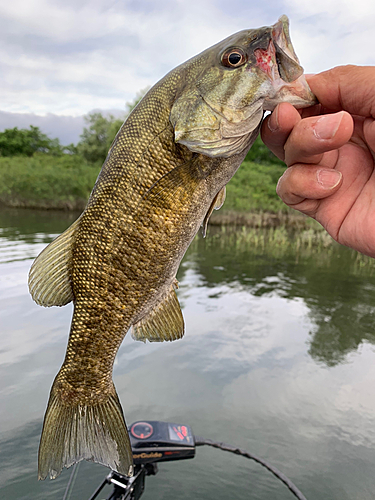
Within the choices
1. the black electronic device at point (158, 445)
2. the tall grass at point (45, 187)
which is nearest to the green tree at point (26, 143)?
the tall grass at point (45, 187)

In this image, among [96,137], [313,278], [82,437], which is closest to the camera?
[82,437]

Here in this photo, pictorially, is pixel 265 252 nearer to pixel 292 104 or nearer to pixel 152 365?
pixel 152 365

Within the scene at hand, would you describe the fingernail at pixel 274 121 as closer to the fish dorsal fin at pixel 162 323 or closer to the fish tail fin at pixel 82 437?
the fish dorsal fin at pixel 162 323

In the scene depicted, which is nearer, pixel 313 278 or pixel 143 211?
pixel 143 211

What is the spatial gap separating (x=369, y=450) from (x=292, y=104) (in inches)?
232

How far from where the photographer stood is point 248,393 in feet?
21.9

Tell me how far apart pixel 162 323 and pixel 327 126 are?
1111 mm

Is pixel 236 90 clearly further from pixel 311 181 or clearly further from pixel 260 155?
pixel 260 155

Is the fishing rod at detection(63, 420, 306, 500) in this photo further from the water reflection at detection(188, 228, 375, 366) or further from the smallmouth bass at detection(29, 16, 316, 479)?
the water reflection at detection(188, 228, 375, 366)

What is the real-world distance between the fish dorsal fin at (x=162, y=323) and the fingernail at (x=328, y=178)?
0.88 m

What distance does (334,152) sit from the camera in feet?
6.55

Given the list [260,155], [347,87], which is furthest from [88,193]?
[260,155]

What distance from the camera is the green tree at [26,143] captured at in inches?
→ 2088

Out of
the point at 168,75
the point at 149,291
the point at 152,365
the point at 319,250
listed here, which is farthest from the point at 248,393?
the point at 319,250
